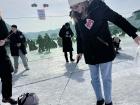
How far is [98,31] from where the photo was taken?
4.86 meters

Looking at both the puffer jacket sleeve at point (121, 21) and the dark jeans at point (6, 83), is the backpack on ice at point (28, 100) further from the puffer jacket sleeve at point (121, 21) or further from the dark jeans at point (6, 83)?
the puffer jacket sleeve at point (121, 21)

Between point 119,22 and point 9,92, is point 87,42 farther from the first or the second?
point 9,92

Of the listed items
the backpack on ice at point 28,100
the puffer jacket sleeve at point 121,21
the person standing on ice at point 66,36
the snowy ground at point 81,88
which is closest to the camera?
the puffer jacket sleeve at point 121,21

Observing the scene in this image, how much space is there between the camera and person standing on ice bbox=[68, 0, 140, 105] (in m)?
4.77

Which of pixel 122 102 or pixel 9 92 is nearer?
pixel 122 102

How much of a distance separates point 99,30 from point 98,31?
2 centimetres

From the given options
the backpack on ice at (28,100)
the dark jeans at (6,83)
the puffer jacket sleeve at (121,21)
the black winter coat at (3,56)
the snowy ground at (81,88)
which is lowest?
the snowy ground at (81,88)

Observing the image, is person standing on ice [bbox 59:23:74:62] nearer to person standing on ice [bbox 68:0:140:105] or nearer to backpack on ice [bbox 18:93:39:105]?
backpack on ice [bbox 18:93:39:105]

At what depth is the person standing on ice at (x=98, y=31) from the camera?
15.6 feet

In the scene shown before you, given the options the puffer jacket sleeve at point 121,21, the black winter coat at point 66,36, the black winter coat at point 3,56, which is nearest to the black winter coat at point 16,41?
the black winter coat at point 66,36

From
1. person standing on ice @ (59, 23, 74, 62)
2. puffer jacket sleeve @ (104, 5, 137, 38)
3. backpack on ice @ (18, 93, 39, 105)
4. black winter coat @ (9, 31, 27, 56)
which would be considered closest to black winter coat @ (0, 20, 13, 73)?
backpack on ice @ (18, 93, 39, 105)

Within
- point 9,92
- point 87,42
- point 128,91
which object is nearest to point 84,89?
point 128,91

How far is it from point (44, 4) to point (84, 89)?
49.6 ft

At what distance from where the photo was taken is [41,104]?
6.31 meters
